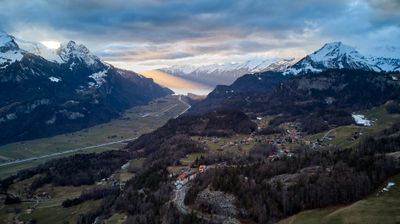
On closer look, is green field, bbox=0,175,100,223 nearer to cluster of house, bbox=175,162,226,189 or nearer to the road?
cluster of house, bbox=175,162,226,189

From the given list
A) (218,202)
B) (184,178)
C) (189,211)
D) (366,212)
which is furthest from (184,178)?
(366,212)

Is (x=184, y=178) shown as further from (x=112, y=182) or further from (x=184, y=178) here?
(x=112, y=182)

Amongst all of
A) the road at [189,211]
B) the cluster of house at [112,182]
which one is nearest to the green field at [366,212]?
the road at [189,211]

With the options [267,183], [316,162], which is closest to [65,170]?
[267,183]

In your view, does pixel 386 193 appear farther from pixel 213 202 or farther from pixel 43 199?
pixel 43 199

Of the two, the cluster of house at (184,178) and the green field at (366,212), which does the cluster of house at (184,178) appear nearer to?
the cluster of house at (184,178)

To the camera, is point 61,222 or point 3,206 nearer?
point 61,222

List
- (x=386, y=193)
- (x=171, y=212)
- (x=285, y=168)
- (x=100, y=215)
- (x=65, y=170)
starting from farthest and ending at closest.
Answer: (x=65, y=170) → (x=100, y=215) → (x=285, y=168) → (x=171, y=212) → (x=386, y=193)

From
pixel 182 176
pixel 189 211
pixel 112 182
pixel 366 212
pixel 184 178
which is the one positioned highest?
pixel 366 212
